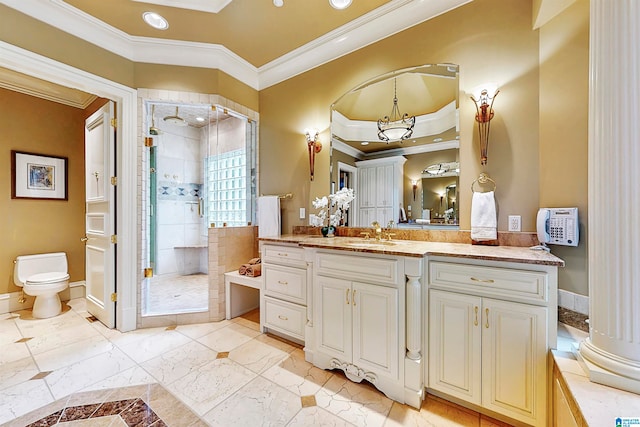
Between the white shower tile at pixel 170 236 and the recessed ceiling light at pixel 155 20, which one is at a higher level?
the recessed ceiling light at pixel 155 20

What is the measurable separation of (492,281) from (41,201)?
4927 mm

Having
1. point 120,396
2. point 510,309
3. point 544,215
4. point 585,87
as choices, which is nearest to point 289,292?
point 120,396

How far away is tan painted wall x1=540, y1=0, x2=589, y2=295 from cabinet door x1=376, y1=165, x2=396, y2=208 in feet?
3.42

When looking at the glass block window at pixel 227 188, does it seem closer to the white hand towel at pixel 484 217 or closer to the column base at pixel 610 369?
the white hand towel at pixel 484 217

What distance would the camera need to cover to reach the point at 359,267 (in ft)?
5.67

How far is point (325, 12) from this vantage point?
2232mm

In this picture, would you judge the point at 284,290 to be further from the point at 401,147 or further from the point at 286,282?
the point at 401,147

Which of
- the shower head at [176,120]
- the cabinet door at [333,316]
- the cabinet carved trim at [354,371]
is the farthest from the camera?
the shower head at [176,120]

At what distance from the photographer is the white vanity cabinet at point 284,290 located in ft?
7.13

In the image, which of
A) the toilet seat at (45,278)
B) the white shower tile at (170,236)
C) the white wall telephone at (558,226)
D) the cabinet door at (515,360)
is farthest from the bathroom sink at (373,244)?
the toilet seat at (45,278)

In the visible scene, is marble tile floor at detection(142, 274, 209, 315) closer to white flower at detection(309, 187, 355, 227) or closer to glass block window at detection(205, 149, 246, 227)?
glass block window at detection(205, 149, 246, 227)

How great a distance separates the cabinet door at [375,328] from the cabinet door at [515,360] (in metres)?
0.50

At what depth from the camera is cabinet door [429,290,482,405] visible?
1426 millimetres

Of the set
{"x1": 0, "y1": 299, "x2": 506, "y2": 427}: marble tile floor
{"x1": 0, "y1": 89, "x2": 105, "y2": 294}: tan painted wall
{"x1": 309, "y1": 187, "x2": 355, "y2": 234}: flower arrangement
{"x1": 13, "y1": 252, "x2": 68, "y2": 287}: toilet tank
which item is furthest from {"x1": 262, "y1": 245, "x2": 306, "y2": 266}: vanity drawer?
{"x1": 0, "y1": 89, "x2": 105, "y2": 294}: tan painted wall
